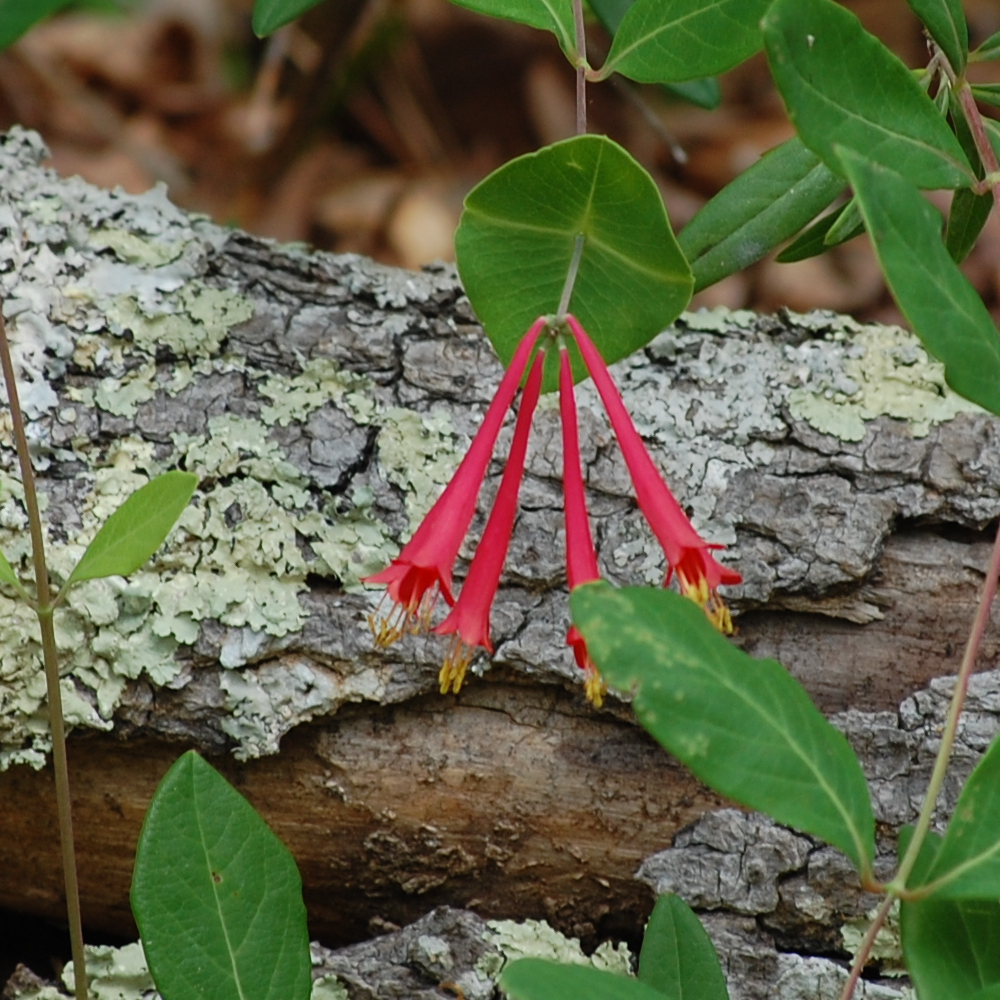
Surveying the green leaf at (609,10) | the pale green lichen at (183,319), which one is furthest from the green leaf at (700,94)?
the pale green lichen at (183,319)

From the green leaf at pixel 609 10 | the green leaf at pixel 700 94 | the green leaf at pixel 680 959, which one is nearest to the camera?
the green leaf at pixel 680 959

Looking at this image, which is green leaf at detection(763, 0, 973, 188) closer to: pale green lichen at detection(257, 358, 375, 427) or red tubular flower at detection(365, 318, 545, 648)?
red tubular flower at detection(365, 318, 545, 648)

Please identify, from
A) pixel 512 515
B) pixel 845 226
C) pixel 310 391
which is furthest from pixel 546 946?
pixel 845 226

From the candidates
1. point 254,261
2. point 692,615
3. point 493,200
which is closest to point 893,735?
point 692,615

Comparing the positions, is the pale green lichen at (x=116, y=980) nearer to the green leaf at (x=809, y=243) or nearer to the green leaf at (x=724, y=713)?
the green leaf at (x=724, y=713)

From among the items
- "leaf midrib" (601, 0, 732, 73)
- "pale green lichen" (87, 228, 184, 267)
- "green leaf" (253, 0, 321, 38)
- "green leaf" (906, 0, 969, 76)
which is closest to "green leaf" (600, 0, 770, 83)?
"leaf midrib" (601, 0, 732, 73)
